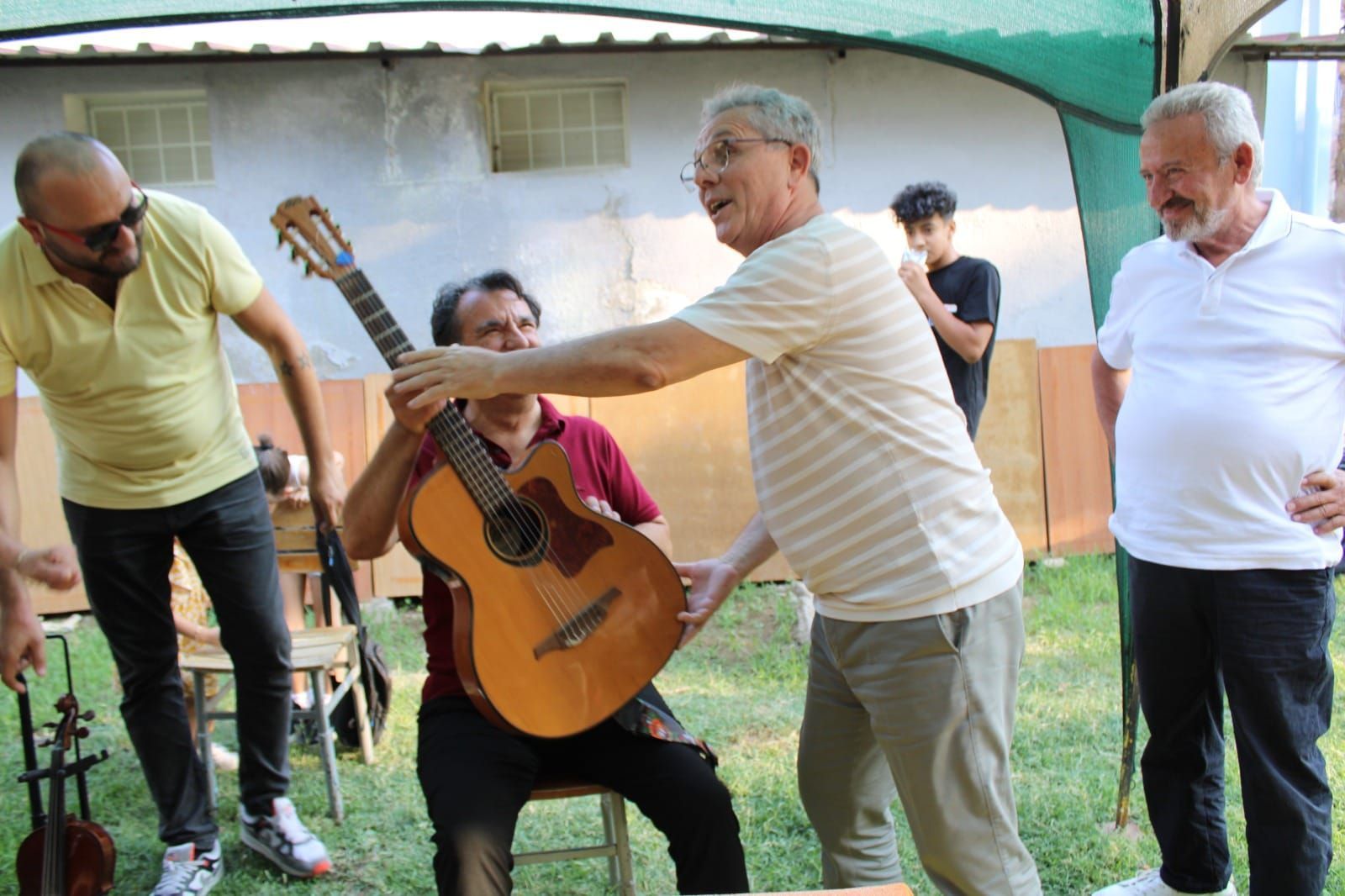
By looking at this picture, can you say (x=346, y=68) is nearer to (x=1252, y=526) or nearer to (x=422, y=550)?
(x=422, y=550)

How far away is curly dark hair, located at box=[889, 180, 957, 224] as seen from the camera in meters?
4.29

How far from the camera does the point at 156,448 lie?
3074mm

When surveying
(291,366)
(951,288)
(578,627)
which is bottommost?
(578,627)

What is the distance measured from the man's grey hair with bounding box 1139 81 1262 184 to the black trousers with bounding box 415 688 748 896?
1775mm

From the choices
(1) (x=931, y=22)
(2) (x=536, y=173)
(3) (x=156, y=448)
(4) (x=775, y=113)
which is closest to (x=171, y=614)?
(3) (x=156, y=448)

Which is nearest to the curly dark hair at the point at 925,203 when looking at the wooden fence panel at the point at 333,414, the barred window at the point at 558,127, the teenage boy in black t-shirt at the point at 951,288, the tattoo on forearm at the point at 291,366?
the teenage boy in black t-shirt at the point at 951,288

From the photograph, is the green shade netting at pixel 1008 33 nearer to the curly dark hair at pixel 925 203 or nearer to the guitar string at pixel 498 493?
the guitar string at pixel 498 493

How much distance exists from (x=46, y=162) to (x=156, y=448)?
807 mm

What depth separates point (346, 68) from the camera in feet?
25.6

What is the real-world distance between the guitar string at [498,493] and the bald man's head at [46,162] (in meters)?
0.81

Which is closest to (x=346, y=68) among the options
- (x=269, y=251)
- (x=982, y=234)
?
(x=269, y=251)

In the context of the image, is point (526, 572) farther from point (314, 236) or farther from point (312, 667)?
point (312, 667)

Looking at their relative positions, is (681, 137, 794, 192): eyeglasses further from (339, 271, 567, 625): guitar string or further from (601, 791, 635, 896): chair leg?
(601, 791, 635, 896): chair leg

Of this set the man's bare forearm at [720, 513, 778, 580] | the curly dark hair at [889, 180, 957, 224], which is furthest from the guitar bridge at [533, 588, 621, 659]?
the curly dark hair at [889, 180, 957, 224]
